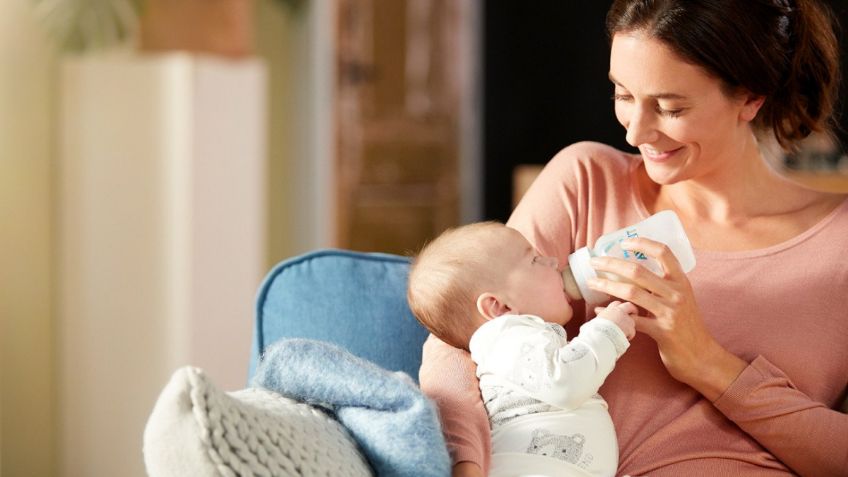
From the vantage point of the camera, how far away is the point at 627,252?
1.46 meters

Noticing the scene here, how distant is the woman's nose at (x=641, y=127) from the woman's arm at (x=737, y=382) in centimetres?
16

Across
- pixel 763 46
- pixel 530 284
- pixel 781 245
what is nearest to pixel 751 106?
pixel 763 46

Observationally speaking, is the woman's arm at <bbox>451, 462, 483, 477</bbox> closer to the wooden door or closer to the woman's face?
the woman's face

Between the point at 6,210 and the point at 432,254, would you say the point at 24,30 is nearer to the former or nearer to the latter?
the point at 6,210

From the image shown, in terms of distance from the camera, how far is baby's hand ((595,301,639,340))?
1380 mm

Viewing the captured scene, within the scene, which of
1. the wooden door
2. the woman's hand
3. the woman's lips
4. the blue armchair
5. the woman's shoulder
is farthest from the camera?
the wooden door

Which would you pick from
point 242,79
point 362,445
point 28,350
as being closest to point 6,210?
point 28,350

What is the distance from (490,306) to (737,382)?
347 millimetres

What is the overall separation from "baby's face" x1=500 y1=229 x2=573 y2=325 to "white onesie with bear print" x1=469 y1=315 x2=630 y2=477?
4cm

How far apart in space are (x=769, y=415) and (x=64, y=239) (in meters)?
2.22

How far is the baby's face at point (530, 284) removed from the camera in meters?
1.44

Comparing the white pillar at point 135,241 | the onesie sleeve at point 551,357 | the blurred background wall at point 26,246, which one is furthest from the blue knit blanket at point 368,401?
the blurred background wall at point 26,246

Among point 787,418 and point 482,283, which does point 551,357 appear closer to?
point 482,283

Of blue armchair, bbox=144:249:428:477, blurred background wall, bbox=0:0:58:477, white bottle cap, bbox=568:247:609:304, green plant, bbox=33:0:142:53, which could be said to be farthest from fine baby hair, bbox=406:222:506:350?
green plant, bbox=33:0:142:53
